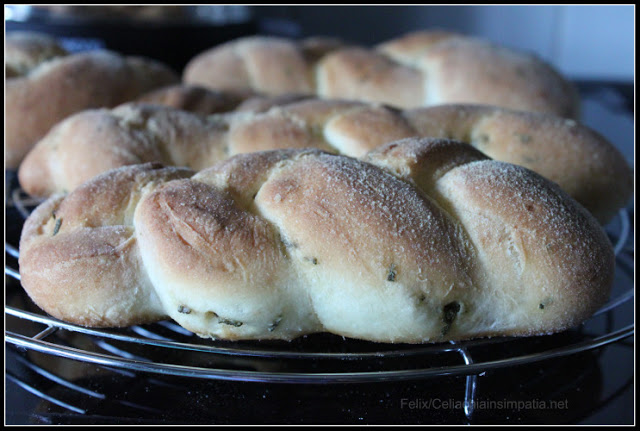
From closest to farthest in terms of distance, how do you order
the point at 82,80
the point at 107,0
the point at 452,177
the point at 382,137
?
the point at 452,177
the point at 382,137
the point at 82,80
the point at 107,0

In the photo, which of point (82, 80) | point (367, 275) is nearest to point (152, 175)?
point (367, 275)

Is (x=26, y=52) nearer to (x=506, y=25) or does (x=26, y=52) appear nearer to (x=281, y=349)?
(x=281, y=349)

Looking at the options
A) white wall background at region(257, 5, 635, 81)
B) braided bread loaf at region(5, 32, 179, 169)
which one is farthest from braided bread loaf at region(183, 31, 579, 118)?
white wall background at region(257, 5, 635, 81)

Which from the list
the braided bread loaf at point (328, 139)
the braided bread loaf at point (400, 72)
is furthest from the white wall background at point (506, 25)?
the braided bread loaf at point (328, 139)

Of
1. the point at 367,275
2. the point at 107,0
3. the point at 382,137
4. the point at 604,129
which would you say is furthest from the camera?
the point at 107,0

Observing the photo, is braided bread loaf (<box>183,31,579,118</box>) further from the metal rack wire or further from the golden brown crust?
the metal rack wire

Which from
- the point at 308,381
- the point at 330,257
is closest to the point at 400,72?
the point at 330,257

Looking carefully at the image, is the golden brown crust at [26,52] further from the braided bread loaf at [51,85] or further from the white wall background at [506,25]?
the white wall background at [506,25]

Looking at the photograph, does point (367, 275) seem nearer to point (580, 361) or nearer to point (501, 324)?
point (501, 324)
